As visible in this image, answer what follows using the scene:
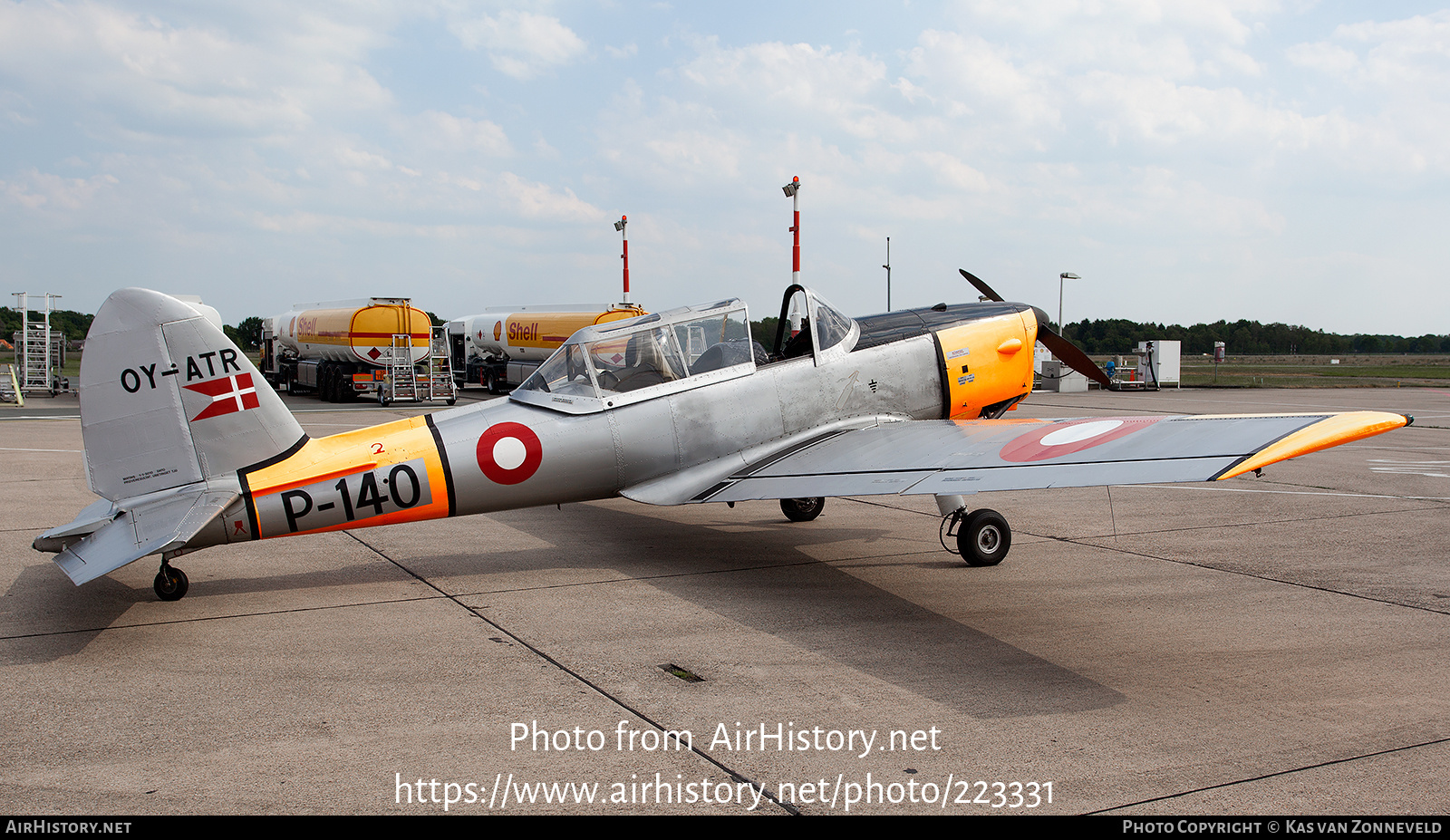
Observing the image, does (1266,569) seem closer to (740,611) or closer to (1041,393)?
(740,611)

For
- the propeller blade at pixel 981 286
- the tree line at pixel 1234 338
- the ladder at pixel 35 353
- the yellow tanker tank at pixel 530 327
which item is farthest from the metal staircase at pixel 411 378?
the tree line at pixel 1234 338

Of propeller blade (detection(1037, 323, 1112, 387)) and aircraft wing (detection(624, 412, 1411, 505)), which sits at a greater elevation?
propeller blade (detection(1037, 323, 1112, 387))

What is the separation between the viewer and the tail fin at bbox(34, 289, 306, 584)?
6160 mm

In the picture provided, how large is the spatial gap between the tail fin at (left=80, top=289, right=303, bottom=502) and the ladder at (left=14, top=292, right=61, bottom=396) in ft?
99.0

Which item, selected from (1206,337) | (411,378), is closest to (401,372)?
(411,378)

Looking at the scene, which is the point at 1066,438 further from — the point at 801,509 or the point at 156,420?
the point at 156,420

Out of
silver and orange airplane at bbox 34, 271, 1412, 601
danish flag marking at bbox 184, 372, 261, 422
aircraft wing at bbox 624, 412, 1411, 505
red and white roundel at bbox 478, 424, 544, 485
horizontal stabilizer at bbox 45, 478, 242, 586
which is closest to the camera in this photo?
aircraft wing at bbox 624, 412, 1411, 505

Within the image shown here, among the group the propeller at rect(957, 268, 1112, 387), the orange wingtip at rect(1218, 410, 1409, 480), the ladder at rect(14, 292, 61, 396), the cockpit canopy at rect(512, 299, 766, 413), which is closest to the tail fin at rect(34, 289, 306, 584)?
the cockpit canopy at rect(512, 299, 766, 413)

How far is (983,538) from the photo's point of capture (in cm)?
808

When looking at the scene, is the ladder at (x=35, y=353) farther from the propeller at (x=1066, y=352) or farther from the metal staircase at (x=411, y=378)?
the propeller at (x=1066, y=352)

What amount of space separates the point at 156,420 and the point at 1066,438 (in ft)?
20.4

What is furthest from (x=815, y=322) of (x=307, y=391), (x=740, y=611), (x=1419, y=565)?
(x=307, y=391)

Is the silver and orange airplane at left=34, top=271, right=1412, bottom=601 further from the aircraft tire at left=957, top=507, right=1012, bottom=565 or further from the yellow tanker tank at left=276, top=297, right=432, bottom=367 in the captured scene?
the yellow tanker tank at left=276, top=297, right=432, bottom=367

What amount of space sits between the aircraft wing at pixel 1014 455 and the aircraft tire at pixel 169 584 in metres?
3.29
